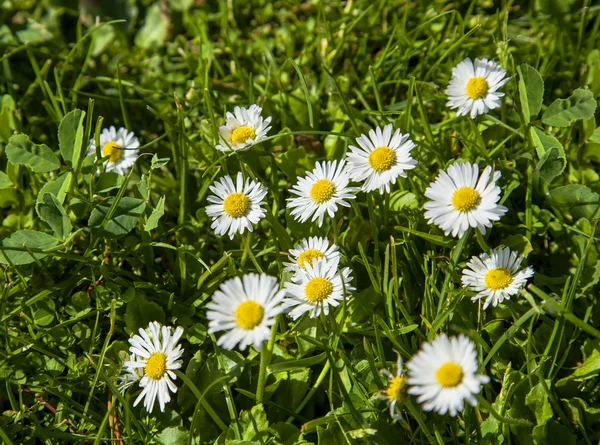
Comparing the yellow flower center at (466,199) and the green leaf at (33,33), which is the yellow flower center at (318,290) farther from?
the green leaf at (33,33)

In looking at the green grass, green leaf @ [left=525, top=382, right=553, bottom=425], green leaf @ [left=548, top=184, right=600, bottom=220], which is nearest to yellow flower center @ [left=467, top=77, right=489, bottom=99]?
the green grass

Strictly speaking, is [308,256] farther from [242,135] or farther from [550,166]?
[550,166]

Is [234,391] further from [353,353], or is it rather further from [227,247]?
[227,247]

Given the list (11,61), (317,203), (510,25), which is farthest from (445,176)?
(11,61)

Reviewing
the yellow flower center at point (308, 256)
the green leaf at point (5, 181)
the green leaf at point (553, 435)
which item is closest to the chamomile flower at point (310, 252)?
the yellow flower center at point (308, 256)

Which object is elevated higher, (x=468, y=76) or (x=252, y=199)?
(x=468, y=76)

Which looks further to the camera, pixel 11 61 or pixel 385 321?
pixel 11 61
